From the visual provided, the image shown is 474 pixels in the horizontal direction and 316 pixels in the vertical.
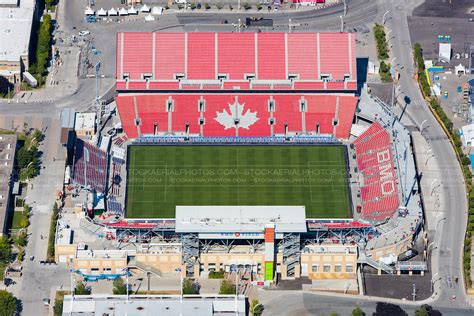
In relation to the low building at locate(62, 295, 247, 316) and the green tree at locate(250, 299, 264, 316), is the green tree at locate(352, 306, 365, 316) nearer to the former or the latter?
the green tree at locate(250, 299, 264, 316)

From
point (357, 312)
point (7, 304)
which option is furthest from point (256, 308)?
point (7, 304)

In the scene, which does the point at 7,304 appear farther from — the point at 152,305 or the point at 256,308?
the point at 256,308

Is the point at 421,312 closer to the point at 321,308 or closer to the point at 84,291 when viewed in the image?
the point at 321,308

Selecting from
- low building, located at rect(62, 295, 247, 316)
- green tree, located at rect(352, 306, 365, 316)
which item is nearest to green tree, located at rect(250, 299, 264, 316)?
low building, located at rect(62, 295, 247, 316)

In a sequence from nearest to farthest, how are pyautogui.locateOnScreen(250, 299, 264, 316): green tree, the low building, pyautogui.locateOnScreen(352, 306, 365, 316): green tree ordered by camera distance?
1. the low building
2. pyautogui.locateOnScreen(352, 306, 365, 316): green tree
3. pyautogui.locateOnScreen(250, 299, 264, 316): green tree

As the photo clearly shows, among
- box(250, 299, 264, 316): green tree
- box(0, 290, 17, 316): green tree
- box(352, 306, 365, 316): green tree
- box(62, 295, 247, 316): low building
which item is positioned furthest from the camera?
box(250, 299, 264, 316): green tree

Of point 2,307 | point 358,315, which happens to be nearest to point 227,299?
point 358,315
